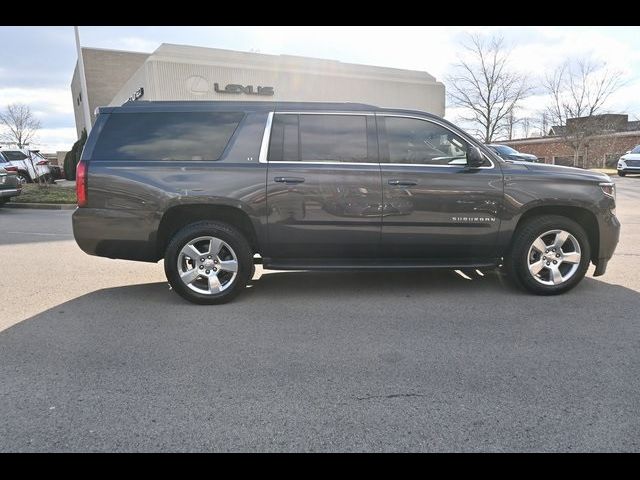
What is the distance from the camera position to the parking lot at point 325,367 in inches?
99.3

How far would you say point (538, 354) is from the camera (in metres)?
3.48

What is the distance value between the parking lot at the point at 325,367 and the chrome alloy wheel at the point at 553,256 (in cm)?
25

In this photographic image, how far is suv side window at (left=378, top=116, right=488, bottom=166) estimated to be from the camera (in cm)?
478

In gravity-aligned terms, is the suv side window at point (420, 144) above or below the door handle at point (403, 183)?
above

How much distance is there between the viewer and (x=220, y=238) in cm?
466

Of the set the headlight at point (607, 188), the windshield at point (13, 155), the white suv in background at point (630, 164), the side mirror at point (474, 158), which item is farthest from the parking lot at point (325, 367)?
the white suv in background at point (630, 164)

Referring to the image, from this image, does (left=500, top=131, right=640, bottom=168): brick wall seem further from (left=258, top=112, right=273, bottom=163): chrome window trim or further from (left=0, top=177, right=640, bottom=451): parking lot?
(left=258, top=112, right=273, bottom=163): chrome window trim

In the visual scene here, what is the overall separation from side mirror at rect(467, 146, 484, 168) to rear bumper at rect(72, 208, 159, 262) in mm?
3273

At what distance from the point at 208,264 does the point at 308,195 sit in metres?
1.26

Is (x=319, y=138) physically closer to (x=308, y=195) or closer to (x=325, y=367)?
(x=308, y=195)

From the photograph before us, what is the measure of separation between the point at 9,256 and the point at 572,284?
8.01 m

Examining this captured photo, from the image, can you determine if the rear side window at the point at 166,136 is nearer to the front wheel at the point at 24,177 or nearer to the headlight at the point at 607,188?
the headlight at the point at 607,188

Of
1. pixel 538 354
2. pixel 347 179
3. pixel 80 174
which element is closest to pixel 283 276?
pixel 347 179

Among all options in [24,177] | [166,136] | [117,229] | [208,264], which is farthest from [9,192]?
[208,264]
